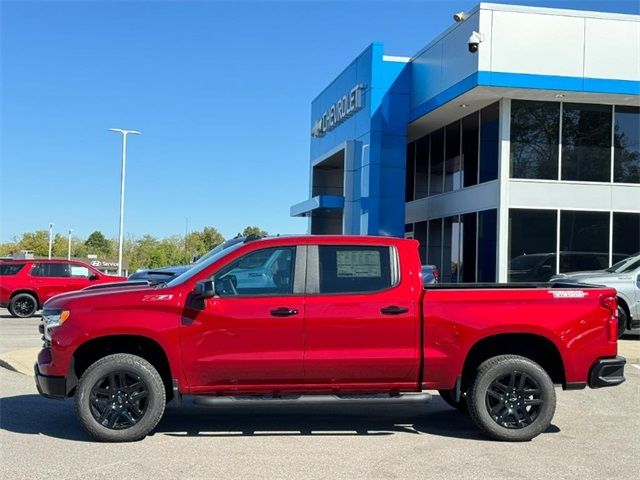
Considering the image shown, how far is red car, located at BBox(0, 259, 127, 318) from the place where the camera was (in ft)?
62.3

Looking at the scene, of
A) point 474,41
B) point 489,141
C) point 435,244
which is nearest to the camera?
point 474,41

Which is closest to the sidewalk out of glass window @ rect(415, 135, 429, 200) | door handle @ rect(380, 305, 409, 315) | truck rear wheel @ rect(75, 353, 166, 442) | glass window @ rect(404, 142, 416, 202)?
truck rear wheel @ rect(75, 353, 166, 442)

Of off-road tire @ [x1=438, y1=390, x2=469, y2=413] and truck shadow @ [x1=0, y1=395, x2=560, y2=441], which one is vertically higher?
off-road tire @ [x1=438, y1=390, x2=469, y2=413]

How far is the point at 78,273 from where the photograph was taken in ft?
65.2

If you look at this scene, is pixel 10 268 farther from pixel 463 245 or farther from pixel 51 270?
pixel 463 245

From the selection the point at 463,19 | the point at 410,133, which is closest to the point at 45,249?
the point at 410,133

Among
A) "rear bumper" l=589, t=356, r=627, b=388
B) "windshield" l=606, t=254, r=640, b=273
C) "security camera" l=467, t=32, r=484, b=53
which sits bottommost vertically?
"rear bumper" l=589, t=356, r=627, b=388

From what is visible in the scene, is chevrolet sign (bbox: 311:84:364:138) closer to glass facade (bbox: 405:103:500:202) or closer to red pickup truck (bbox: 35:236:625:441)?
glass facade (bbox: 405:103:500:202)

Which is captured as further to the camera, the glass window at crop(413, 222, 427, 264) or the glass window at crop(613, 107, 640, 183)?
the glass window at crop(413, 222, 427, 264)

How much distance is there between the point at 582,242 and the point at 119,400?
1573cm

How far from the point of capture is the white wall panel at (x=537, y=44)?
1786 centimetres

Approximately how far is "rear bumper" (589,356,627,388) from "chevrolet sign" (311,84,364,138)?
18530 mm

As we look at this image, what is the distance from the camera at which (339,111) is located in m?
27.2

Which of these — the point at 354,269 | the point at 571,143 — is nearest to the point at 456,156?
the point at 571,143
